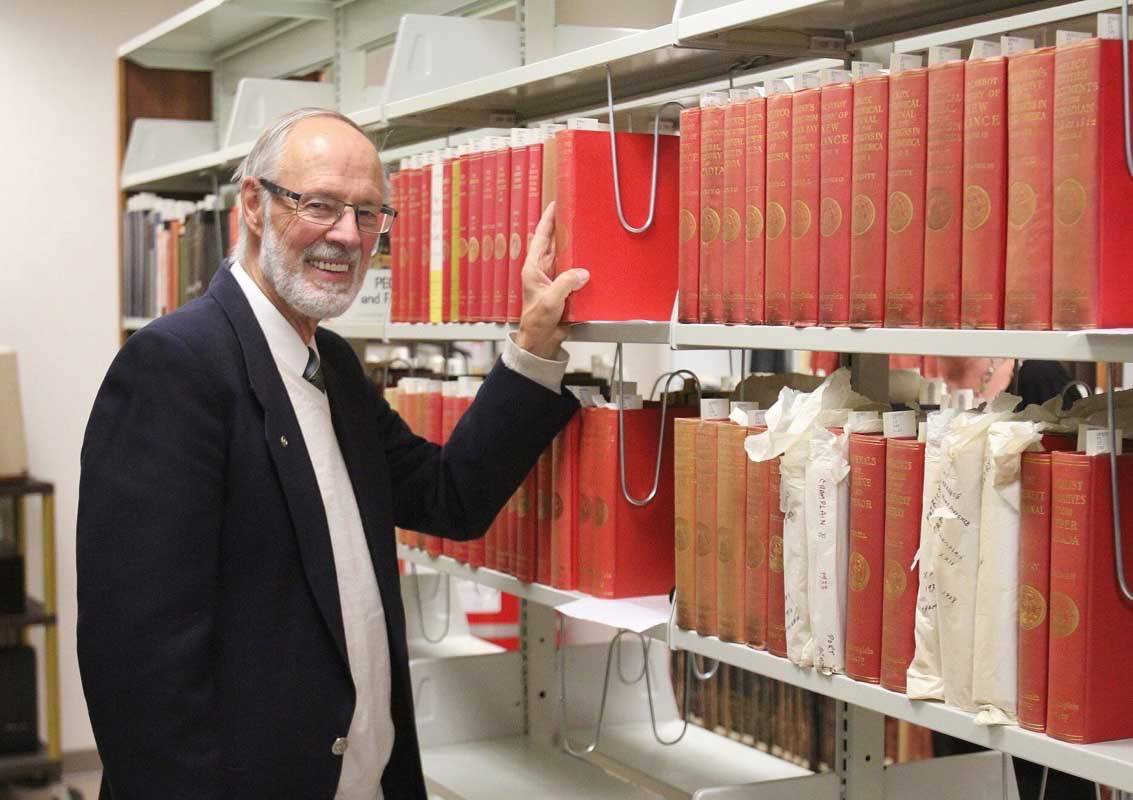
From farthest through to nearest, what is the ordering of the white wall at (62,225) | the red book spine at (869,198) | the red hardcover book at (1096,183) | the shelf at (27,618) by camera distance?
the white wall at (62,225) → the shelf at (27,618) → the red book spine at (869,198) → the red hardcover book at (1096,183)

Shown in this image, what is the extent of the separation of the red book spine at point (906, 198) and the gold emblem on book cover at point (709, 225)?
29cm

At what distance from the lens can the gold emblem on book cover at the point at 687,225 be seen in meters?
1.68

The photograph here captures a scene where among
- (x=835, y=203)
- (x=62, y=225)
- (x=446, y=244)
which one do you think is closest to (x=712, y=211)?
(x=835, y=203)

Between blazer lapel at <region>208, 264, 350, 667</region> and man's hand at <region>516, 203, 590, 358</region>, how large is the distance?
373mm

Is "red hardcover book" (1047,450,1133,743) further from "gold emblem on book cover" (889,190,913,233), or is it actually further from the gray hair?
the gray hair

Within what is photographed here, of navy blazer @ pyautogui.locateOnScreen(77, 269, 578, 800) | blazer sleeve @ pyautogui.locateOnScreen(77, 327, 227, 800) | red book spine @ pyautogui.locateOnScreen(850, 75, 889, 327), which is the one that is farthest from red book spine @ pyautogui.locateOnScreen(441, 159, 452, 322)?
red book spine @ pyautogui.locateOnScreen(850, 75, 889, 327)

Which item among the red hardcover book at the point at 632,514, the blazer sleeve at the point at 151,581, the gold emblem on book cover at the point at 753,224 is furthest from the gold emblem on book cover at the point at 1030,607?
the blazer sleeve at the point at 151,581

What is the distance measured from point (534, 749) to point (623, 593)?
31.8 inches

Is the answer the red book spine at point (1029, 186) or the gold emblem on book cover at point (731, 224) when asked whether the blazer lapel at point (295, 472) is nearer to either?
the gold emblem on book cover at point (731, 224)

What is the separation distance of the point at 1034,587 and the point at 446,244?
4.30 ft

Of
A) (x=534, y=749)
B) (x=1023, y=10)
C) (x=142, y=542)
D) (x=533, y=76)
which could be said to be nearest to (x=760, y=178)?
(x=1023, y=10)

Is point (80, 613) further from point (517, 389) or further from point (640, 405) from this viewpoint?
point (640, 405)

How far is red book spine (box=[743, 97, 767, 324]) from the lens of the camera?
155 cm

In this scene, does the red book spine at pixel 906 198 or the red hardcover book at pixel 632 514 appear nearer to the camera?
the red book spine at pixel 906 198
